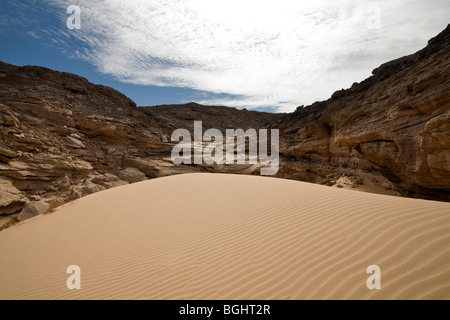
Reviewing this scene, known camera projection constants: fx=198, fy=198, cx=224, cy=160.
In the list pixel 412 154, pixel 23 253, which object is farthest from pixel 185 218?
pixel 412 154

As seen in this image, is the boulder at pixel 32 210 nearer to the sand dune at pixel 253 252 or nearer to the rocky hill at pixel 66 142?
the rocky hill at pixel 66 142

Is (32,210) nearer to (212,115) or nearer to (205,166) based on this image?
(205,166)

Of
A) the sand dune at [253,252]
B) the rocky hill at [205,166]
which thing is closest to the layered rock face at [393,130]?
the rocky hill at [205,166]

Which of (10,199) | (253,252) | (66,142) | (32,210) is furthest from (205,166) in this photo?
(253,252)

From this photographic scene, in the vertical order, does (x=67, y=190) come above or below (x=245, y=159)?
below

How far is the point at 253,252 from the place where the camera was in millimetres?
2904

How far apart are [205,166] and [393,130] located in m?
14.6

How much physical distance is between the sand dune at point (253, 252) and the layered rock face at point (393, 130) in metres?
6.57

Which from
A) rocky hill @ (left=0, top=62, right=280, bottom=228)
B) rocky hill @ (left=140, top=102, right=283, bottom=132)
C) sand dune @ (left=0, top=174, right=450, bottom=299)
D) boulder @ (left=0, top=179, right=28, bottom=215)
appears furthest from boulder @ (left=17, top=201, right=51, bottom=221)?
rocky hill @ (left=140, top=102, right=283, bottom=132)

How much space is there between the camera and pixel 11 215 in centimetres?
891

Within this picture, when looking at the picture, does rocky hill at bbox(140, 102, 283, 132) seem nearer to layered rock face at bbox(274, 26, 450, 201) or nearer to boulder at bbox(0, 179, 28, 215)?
layered rock face at bbox(274, 26, 450, 201)

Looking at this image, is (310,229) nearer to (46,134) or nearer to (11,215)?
(11,215)
